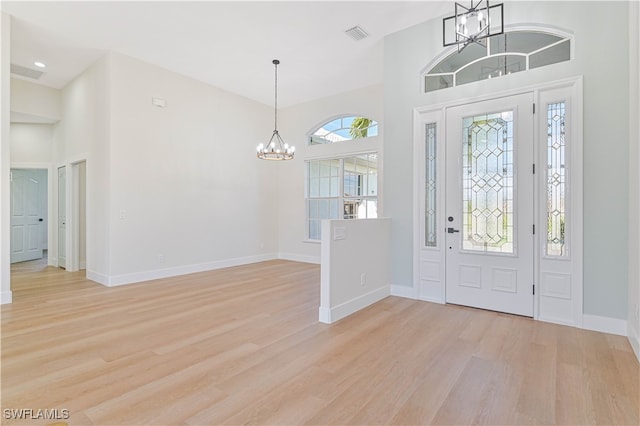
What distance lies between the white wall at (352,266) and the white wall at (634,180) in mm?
2419

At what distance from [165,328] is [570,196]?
173 inches

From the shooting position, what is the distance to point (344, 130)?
7.03 metres

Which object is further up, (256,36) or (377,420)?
(256,36)

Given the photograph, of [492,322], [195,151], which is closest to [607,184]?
[492,322]

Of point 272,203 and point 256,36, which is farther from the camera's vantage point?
point 272,203

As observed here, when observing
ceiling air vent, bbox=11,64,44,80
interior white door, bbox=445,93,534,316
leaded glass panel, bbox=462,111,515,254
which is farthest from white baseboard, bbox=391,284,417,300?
ceiling air vent, bbox=11,64,44,80

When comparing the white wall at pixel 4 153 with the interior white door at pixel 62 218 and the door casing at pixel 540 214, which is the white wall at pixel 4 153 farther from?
the door casing at pixel 540 214

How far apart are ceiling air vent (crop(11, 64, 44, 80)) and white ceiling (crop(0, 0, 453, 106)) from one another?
14cm

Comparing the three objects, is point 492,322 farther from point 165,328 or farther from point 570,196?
point 165,328

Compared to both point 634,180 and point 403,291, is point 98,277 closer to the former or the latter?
point 403,291

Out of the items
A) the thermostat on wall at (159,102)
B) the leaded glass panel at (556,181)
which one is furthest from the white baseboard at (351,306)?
the thermostat on wall at (159,102)

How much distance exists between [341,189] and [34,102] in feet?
20.9

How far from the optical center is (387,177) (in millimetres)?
4465

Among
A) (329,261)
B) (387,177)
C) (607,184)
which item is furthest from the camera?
(387,177)
